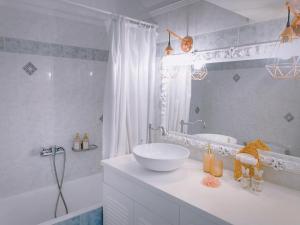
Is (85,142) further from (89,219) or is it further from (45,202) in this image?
(89,219)

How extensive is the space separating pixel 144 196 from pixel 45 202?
59.8 inches

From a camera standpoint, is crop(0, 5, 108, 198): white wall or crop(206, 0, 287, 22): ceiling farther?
crop(0, 5, 108, 198): white wall

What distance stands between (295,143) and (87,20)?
241 centimetres

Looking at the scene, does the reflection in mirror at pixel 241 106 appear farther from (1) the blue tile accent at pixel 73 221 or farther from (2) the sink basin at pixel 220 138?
(1) the blue tile accent at pixel 73 221

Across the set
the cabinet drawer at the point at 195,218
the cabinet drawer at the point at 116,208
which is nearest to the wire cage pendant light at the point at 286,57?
the cabinet drawer at the point at 195,218

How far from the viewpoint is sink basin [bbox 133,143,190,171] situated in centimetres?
162

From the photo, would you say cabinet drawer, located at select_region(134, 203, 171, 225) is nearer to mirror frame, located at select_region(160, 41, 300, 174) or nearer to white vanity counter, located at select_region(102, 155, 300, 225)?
white vanity counter, located at select_region(102, 155, 300, 225)

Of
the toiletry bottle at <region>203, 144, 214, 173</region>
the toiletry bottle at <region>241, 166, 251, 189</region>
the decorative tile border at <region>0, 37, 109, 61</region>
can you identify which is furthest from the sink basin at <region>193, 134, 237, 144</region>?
the decorative tile border at <region>0, 37, 109, 61</region>

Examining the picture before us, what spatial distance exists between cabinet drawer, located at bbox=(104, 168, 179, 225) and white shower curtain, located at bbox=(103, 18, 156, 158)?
272mm

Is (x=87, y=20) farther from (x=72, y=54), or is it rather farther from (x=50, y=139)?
(x=50, y=139)

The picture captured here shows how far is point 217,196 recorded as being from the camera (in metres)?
1.36

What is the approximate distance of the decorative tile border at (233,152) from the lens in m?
1.46

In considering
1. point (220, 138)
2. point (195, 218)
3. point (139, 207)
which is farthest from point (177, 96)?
point (195, 218)

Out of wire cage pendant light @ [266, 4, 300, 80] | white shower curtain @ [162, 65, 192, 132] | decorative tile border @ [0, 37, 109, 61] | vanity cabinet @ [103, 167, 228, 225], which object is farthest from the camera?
decorative tile border @ [0, 37, 109, 61]
